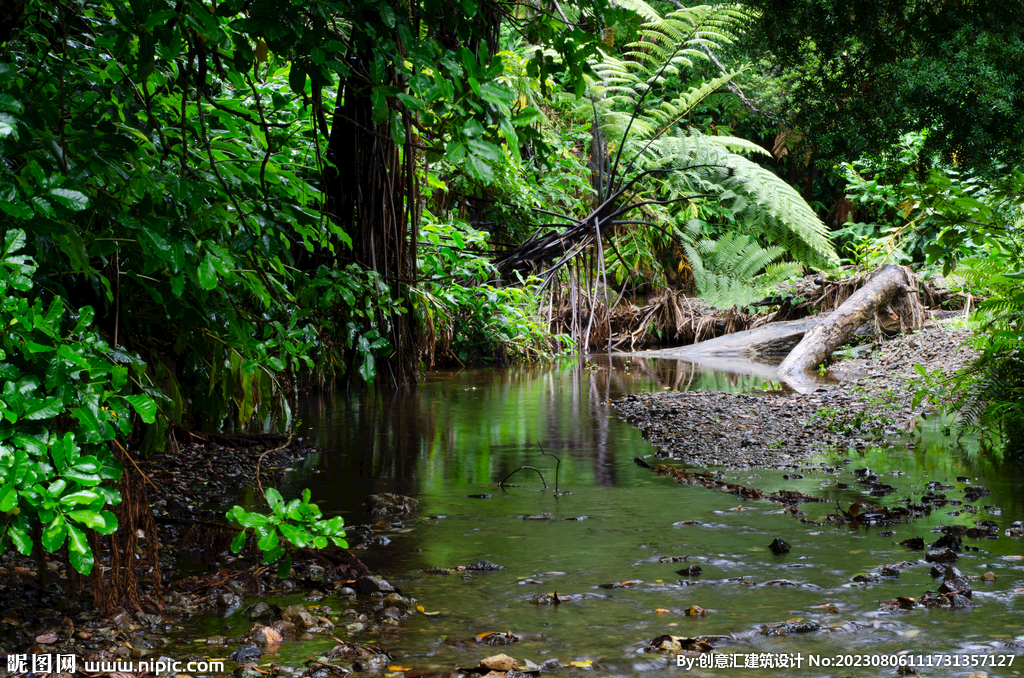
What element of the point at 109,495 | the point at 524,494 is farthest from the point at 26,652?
the point at 524,494

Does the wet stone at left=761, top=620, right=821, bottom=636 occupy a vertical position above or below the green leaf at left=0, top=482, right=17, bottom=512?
below

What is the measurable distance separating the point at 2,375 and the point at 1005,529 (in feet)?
8.57

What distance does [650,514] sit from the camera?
2746 millimetres

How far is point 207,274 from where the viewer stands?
5.80 ft

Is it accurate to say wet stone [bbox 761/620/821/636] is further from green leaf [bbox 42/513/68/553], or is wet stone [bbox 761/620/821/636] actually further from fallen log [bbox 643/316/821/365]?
fallen log [bbox 643/316/821/365]

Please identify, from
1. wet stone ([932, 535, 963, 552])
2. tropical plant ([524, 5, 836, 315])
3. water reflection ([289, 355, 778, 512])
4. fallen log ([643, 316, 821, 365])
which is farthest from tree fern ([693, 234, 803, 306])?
wet stone ([932, 535, 963, 552])

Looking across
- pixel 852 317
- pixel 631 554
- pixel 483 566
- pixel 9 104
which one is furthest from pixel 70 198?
pixel 852 317

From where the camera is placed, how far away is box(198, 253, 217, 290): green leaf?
174cm

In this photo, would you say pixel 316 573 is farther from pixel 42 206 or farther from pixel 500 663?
pixel 42 206

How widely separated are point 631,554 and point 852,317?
6.94 metres

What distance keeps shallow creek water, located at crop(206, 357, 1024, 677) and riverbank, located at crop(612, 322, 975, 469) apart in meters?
0.18

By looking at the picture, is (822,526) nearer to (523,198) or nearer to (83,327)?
(83,327)

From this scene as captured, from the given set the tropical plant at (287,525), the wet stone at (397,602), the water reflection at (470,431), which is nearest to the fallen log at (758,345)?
the water reflection at (470,431)

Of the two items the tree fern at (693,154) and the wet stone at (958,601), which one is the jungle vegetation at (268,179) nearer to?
the wet stone at (958,601)
